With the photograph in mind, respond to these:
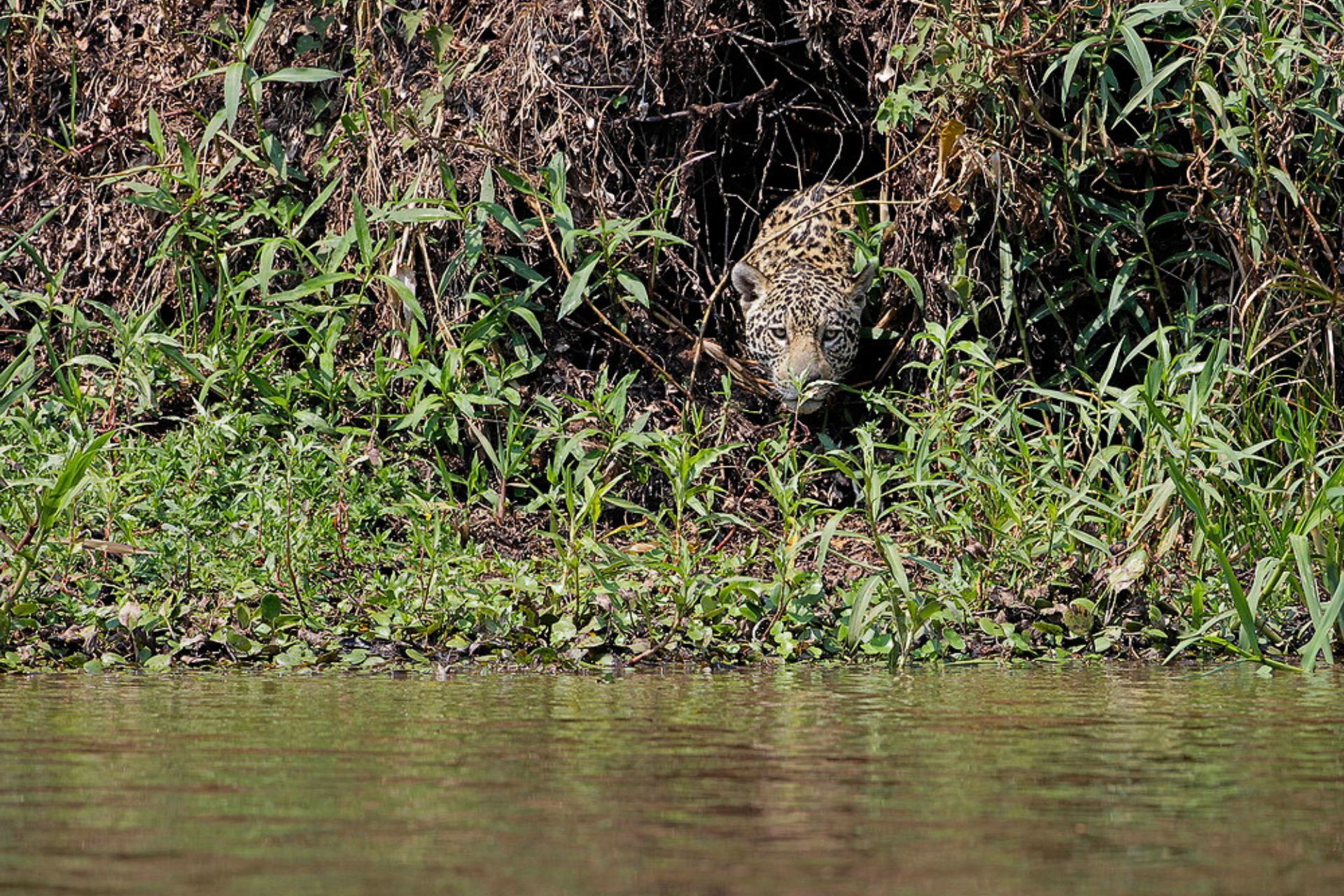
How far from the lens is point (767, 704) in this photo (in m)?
3.59

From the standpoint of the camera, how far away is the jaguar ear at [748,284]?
6617mm

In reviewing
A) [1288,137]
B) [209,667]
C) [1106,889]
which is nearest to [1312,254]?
[1288,137]

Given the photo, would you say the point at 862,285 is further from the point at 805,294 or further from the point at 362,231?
the point at 362,231

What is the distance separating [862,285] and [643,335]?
2.74ft

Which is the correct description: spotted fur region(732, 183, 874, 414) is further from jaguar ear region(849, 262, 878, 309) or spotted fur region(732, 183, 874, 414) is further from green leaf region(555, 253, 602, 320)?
green leaf region(555, 253, 602, 320)

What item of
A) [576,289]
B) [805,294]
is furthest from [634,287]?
[805,294]

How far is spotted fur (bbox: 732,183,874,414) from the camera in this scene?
251 inches

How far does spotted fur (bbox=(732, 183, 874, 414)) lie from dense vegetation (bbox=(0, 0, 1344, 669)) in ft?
0.46

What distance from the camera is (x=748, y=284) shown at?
6672mm

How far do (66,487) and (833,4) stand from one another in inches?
134

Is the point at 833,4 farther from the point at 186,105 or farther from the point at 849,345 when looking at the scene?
the point at 186,105

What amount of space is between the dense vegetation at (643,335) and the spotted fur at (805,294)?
0.46 ft

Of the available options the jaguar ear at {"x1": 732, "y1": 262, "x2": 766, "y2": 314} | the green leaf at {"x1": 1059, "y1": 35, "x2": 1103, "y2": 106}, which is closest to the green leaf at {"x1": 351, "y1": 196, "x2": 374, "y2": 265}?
the jaguar ear at {"x1": 732, "y1": 262, "x2": 766, "y2": 314}

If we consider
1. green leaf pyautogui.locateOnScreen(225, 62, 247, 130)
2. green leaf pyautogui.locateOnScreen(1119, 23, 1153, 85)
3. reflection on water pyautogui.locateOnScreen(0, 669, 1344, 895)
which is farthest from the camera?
green leaf pyautogui.locateOnScreen(225, 62, 247, 130)
